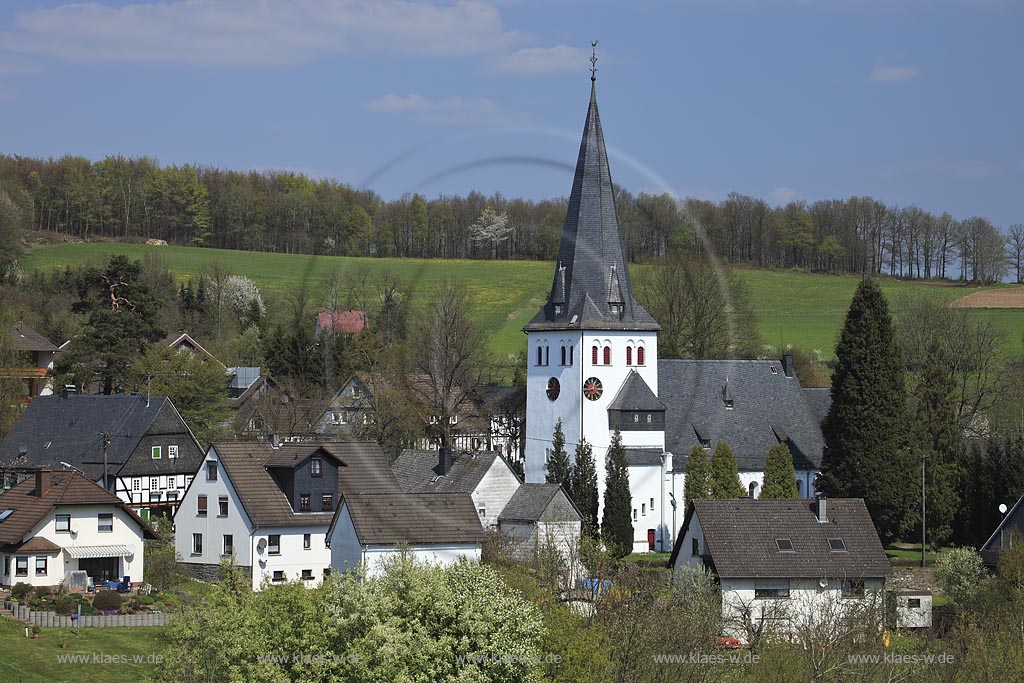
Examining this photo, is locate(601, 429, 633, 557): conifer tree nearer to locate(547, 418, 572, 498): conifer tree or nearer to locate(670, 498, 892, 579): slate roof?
locate(547, 418, 572, 498): conifer tree

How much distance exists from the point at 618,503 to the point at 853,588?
58.5 feet

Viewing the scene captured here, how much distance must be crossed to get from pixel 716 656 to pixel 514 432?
46.3 metres

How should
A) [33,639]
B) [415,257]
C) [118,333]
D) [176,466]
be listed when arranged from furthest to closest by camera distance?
[118,333] < [176,466] < [33,639] < [415,257]

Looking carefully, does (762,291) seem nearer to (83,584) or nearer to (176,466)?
(176,466)

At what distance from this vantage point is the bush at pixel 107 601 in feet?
149

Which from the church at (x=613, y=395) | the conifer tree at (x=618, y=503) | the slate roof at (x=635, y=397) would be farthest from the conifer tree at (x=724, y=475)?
the slate roof at (x=635, y=397)

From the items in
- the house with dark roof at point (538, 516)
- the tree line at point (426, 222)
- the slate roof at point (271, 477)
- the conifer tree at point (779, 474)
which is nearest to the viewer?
the tree line at point (426, 222)

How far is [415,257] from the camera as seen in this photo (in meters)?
32.8

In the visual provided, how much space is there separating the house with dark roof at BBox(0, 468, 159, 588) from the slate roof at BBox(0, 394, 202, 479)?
14987mm

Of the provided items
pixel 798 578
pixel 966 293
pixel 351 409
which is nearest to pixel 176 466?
pixel 351 409

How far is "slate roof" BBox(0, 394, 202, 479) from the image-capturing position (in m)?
68.6

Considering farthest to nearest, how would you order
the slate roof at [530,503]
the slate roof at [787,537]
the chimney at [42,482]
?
1. the slate roof at [530,503]
2. the chimney at [42,482]
3. the slate roof at [787,537]

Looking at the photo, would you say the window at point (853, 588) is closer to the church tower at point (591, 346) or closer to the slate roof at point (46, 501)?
the church tower at point (591, 346)

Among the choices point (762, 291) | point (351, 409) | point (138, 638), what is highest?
point (762, 291)
